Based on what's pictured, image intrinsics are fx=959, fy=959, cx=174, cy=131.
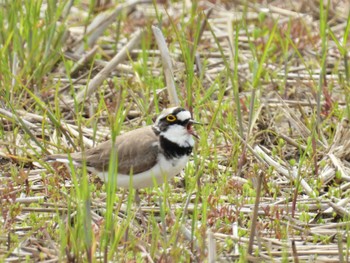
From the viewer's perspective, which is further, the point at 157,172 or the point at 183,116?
the point at 183,116

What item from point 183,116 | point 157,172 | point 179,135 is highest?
point 183,116

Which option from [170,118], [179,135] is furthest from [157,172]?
[170,118]

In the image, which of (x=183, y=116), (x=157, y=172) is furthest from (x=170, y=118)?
(x=157, y=172)

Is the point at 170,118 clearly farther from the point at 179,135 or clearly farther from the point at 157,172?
the point at 157,172

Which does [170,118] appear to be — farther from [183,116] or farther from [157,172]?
[157,172]

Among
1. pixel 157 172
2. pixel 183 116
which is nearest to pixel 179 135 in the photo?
pixel 183 116

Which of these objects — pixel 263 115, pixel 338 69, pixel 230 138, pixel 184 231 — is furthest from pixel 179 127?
pixel 338 69

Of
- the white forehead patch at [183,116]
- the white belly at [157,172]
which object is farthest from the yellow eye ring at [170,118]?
the white belly at [157,172]

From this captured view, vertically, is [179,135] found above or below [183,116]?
below

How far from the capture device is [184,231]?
5176 mm

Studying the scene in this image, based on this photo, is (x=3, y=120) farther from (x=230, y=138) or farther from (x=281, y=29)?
(x=281, y=29)

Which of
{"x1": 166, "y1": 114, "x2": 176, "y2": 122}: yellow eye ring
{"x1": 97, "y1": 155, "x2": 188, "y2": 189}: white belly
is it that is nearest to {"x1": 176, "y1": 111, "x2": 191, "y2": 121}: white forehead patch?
{"x1": 166, "y1": 114, "x2": 176, "y2": 122}: yellow eye ring

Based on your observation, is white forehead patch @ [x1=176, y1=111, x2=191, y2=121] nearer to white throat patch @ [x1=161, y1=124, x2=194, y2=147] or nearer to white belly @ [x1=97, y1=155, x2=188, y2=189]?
white throat patch @ [x1=161, y1=124, x2=194, y2=147]

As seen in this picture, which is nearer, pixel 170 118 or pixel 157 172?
pixel 157 172
